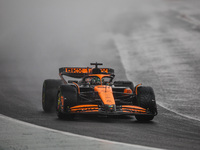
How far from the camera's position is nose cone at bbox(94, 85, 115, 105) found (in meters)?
9.85

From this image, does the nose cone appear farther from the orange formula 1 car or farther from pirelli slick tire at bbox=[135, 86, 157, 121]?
pirelli slick tire at bbox=[135, 86, 157, 121]

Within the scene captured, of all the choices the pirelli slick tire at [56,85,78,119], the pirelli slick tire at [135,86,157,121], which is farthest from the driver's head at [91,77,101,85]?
the pirelli slick tire at [135,86,157,121]

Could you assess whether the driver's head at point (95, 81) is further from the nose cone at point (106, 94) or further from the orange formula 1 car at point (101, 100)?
the nose cone at point (106, 94)

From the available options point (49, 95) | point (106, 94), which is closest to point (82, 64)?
point (49, 95)

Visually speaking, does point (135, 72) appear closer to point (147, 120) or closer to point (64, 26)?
point (147, 120)

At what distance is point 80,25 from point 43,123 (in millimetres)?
38643

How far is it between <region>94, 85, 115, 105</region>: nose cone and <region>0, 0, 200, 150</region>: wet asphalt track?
480 millimetres

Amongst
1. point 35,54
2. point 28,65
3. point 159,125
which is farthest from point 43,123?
point 35,54

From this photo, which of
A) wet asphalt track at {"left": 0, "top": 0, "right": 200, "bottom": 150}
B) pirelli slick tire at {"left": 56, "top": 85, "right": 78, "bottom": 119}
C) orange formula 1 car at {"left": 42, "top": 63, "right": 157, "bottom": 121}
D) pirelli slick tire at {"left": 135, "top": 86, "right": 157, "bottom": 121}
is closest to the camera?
wet asphalt track at {"left": 0, "top": 0, "right": 200, "bottom": 150}

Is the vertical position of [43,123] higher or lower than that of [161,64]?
lower

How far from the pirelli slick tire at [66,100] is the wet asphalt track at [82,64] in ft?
0.74

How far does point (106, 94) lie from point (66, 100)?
98cm

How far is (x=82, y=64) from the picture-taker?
26484 mm

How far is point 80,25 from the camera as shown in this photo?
47156mm
